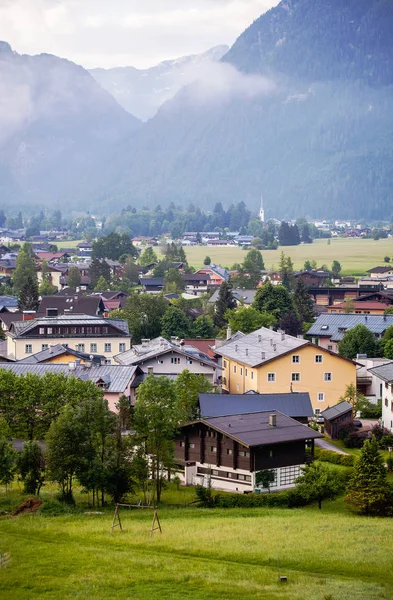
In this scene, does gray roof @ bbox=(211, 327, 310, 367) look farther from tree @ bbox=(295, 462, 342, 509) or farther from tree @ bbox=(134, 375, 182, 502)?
tree @ bbox=(295, 462, 342, 509)

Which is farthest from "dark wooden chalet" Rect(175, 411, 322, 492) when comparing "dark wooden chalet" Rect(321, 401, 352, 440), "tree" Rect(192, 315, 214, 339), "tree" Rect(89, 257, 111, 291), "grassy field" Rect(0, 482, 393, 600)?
"tree" Rect(89, 257, 111, 291)

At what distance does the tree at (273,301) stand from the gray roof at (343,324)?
10741 mm

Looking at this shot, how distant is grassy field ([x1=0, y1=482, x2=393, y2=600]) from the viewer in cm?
2361

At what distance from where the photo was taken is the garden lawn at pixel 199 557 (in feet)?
77.5

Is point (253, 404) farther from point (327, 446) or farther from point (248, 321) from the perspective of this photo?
point (248, 321)

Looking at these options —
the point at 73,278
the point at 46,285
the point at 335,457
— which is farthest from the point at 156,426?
the point at 73,278

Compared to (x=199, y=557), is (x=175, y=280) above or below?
above

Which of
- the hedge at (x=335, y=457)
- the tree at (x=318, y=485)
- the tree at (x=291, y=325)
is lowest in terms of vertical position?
the hedge at (x=335, y=457)

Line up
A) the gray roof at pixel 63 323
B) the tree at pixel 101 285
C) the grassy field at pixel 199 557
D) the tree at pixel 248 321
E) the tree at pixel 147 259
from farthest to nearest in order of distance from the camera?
the tree at pixel 147 259, the tree at pixel 101 285, the tree at pixel 248 321, the gray roof at pixel 63 323, the grassy field at pixel 199 557

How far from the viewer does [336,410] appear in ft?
157

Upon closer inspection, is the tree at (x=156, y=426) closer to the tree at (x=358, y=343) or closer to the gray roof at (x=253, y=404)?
the gray roof at (x=253, y=404)

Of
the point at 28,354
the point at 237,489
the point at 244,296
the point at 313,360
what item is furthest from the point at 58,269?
the point at 237,489

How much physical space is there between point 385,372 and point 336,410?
10.2ft

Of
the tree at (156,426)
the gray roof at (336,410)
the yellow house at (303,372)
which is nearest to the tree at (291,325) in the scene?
the yellow house at (303,372)
